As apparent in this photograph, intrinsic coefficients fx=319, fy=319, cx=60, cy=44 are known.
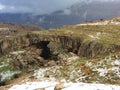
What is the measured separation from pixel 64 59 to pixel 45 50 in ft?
49.0

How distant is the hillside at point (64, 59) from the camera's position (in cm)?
4094

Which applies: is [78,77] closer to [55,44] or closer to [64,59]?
[64,59]

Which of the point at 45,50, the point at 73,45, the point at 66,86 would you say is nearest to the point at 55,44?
the point at 45,50

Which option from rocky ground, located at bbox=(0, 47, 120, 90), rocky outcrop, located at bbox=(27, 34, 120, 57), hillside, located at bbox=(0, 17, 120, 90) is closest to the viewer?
rocky ground, located at bbox=(0, 47, 120, 90)

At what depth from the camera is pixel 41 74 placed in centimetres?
4709

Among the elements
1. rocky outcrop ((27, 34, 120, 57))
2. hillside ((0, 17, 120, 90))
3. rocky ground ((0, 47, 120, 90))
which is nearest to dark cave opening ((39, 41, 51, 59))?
hillside ((0, 17, 120, 90))

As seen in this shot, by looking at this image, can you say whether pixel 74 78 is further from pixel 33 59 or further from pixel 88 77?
pixel 33 59

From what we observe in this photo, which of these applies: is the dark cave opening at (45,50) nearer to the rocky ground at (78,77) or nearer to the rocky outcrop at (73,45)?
the rocky outcrop at (73,45)

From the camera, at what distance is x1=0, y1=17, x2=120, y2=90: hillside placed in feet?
134

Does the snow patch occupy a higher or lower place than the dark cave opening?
higher

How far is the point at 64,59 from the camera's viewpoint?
65500 mm

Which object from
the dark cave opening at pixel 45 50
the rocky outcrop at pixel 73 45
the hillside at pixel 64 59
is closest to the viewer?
the hillside at pixel 64 59

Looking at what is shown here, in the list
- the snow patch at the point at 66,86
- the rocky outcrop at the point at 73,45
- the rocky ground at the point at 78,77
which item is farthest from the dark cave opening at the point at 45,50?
the snow patch at the point at 66,86

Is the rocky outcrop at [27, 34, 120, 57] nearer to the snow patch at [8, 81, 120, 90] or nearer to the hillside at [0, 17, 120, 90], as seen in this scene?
the hillside at [0, 17, 120, 90]
